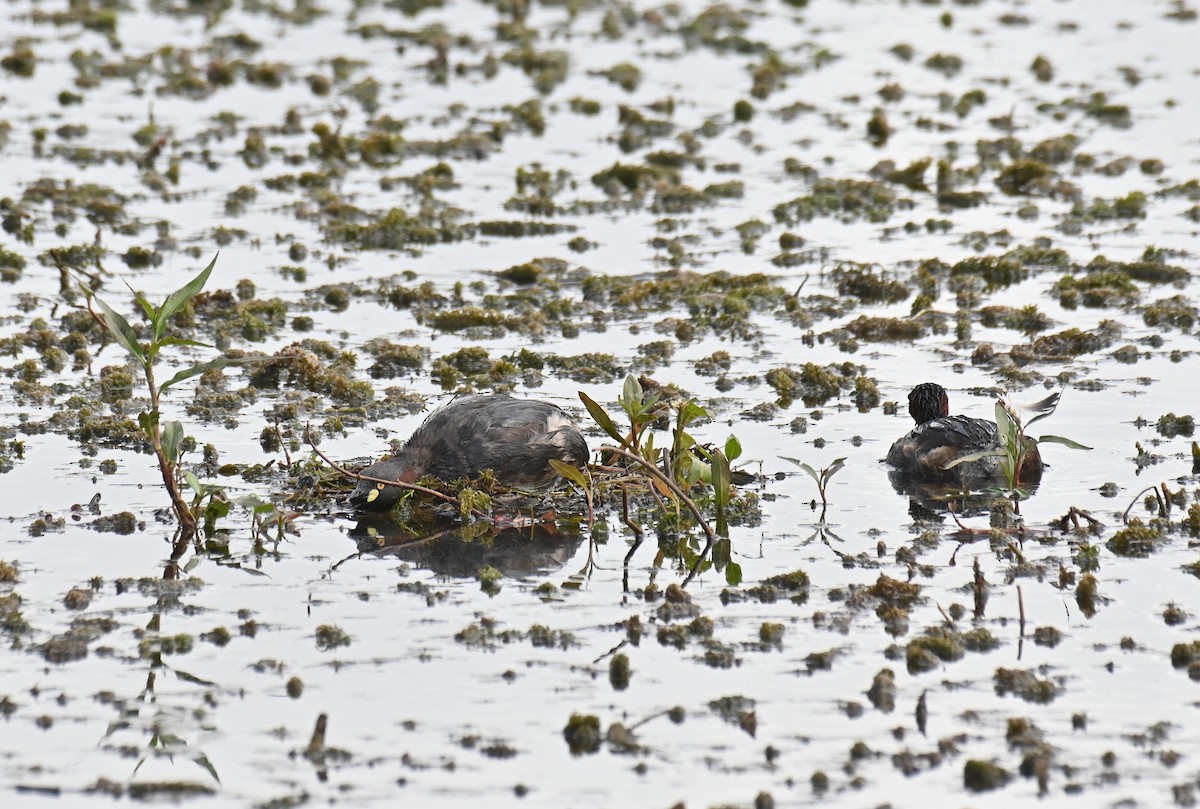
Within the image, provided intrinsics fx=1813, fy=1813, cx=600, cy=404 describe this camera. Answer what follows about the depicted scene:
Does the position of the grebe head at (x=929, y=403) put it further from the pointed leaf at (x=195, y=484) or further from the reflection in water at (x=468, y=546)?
the pointed leaf at (x=195, y=484)

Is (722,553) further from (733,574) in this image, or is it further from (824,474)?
(824,474)

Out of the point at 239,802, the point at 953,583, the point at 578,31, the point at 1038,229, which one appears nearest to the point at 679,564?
the point at 953,583

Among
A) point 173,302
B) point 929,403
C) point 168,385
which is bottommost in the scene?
point 929,403

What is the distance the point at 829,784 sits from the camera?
6301 mm

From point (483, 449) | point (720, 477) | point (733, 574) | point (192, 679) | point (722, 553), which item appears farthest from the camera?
point (483, 449)

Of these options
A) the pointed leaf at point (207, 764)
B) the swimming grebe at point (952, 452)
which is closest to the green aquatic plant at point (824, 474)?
the swimming grebe at point (952, 452)

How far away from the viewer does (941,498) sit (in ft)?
31.7

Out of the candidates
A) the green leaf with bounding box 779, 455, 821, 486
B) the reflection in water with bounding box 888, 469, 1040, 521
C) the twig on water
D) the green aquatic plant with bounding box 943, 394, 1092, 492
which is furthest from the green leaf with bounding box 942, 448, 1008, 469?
the twig on water

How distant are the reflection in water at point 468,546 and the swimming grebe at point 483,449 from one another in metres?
0.25

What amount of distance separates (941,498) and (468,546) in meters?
2.58

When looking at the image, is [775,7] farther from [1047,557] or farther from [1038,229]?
[1047,557]

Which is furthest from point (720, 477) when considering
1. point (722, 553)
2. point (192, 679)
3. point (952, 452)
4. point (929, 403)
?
point (192, 679)

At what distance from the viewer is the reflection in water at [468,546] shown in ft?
28.3

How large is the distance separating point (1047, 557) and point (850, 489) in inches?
60.2
